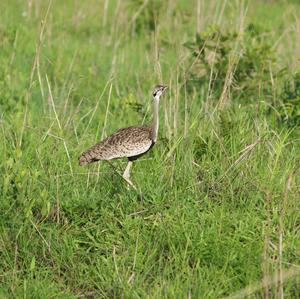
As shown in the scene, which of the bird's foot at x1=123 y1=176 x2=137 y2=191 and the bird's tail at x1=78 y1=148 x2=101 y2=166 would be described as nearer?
the bird's foot at x1=123 y1=176 x2=137 y2=191

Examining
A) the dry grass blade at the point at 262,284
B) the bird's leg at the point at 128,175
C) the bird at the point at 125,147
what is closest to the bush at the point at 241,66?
the bird at the point at 125,147

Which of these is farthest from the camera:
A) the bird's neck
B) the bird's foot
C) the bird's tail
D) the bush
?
the bush

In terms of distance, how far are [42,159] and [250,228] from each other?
55.4 inches

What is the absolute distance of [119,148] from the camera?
15.4 ft

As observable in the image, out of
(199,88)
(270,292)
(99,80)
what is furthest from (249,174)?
(99,80)

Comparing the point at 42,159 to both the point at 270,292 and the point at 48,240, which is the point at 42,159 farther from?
→ the point at 270,292

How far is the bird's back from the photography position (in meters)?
4.65

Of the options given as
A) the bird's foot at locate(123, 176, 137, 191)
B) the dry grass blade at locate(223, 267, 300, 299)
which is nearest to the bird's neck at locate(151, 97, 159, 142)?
the bird's foot at locate(123, 176, 137, 191)

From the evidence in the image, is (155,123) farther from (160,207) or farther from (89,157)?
(160,207)

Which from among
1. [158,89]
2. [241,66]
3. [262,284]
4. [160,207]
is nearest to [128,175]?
[160,207]

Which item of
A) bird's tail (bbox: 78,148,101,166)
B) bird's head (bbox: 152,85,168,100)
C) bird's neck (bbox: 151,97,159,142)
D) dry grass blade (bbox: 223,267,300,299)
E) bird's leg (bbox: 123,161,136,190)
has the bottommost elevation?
dry grass blade (bbox: 223,267,300,299)

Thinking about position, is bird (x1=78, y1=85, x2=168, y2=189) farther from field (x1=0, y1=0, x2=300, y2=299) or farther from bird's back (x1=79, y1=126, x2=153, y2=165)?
field (x1=0, y1=0, x2=300, y2=299)

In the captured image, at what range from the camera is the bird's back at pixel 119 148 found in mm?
4652

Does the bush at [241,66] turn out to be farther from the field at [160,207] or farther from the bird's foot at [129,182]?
the bird's foot at [129,182]
